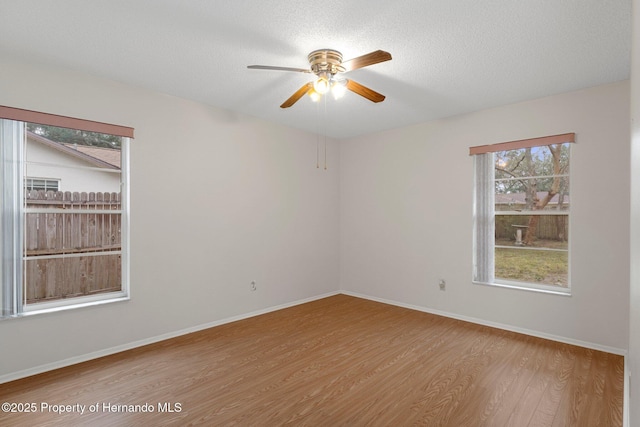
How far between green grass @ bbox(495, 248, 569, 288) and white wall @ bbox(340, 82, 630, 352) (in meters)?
0.19

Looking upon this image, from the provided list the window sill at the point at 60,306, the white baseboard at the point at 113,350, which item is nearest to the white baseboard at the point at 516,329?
the white baseboard at the point at 113,350

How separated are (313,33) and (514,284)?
3.51 meters

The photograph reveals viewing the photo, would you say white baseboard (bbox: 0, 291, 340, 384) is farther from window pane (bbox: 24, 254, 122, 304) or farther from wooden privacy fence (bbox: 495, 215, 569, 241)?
wooden privacy fence (bbox: 495, 215, 569, 241)

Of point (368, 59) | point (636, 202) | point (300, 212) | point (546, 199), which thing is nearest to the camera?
point (636, 202)

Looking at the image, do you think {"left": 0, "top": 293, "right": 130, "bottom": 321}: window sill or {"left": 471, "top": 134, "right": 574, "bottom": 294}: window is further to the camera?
{"left": 471, "top": 134, "right": 574, "bottom": 294}: window

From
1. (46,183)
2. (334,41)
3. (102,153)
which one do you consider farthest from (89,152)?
(334,41)

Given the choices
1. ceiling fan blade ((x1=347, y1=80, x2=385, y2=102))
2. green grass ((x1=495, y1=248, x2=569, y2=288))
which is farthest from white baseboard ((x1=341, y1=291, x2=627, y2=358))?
ceiling fan blade ((x1=347, y1=80, x2=385, y2=102))

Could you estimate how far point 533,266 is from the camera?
151 inches

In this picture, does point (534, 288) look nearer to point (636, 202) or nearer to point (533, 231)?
point (533, 231)

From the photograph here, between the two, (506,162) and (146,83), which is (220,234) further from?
(506,162)

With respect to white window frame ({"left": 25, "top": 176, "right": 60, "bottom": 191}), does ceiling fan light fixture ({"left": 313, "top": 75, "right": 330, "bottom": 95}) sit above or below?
above

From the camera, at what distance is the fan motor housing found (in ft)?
8.40

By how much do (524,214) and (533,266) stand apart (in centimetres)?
60

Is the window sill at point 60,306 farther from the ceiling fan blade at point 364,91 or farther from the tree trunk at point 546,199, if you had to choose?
the tree trunk at point 546,199
